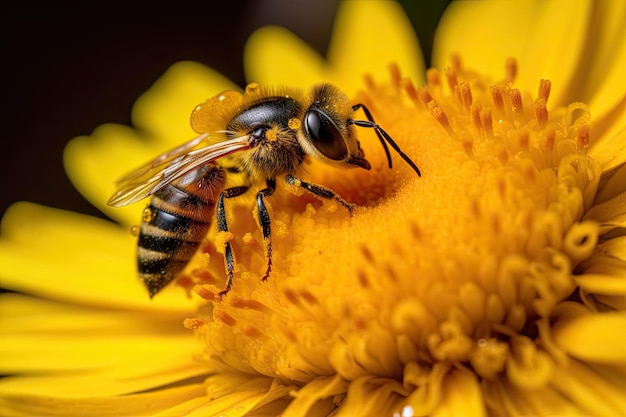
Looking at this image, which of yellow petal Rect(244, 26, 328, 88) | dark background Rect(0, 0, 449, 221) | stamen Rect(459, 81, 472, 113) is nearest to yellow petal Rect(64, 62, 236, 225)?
yellow petal Rect(244, 26, 328, 88)

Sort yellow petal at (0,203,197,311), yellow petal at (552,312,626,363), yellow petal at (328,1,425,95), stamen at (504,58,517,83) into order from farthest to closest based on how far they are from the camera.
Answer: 1. yellow petal at (328,1,425,95)
2. yellow petal at (0,203,197,311)
3. stamen at (504,58,517,83)
4. yellow petal at (552,312,626,363)

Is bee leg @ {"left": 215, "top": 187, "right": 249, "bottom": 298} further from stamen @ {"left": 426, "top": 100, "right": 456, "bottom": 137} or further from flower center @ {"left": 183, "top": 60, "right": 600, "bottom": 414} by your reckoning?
stamen @ {"left": 426, "top": 100, "right": 456, "bottom": 137}

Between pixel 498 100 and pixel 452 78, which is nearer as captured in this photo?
pixel 498 100

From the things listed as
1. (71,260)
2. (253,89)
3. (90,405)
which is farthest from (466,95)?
(71,260)

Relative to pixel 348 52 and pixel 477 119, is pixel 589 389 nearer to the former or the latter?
pixel 477 119

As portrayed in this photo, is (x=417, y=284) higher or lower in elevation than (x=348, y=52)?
lower

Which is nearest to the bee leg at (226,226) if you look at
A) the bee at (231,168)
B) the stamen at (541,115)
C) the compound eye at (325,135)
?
the bee at (231,168)

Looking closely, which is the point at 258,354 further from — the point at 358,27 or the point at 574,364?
the point at 358,27
